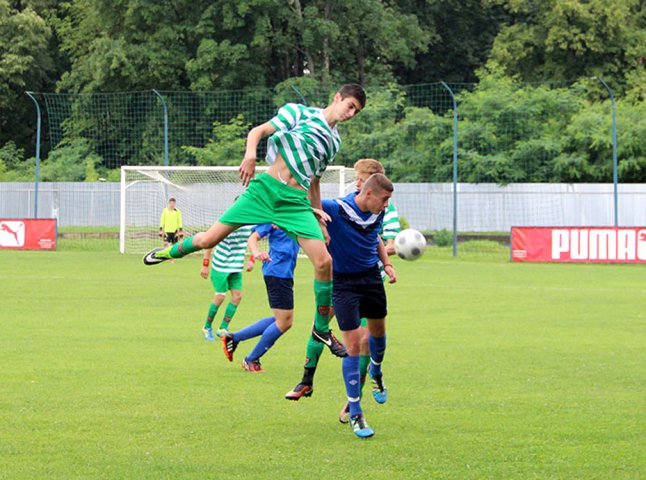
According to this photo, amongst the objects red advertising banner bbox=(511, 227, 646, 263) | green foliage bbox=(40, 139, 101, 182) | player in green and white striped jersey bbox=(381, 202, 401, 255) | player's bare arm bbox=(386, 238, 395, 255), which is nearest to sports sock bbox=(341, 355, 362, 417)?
player's bare arm bbox=(386, 238, 395, 255)

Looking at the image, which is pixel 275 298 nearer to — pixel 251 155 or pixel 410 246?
pixel 410 246

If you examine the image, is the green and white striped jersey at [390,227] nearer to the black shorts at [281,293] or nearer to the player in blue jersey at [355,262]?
the black shorts at [281,293]

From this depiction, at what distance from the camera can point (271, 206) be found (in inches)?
341

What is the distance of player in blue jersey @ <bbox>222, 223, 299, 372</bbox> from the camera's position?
36.4 ft

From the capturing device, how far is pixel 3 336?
13.9 metres

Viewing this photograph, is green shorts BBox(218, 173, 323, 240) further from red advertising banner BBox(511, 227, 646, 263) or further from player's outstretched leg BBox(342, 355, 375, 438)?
red advertising banner BBox(511, 227, 646, 263)

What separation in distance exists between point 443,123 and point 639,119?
858cm

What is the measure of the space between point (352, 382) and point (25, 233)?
29.9 m

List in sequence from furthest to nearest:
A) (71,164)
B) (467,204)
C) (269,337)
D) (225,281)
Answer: (71,164) < (467,204) < (225,281) < (269,337)

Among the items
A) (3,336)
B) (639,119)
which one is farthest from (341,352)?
(639,119)

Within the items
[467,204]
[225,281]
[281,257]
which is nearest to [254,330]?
[281,257]

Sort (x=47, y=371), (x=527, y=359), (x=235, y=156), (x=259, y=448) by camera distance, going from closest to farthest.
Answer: (x=259, y=448)
(x=47, y=371)
(x=527, y=359)
(x=235, y=156)

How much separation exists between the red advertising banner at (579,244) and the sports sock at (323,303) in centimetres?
2415

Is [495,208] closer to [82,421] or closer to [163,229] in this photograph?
[163,229]
